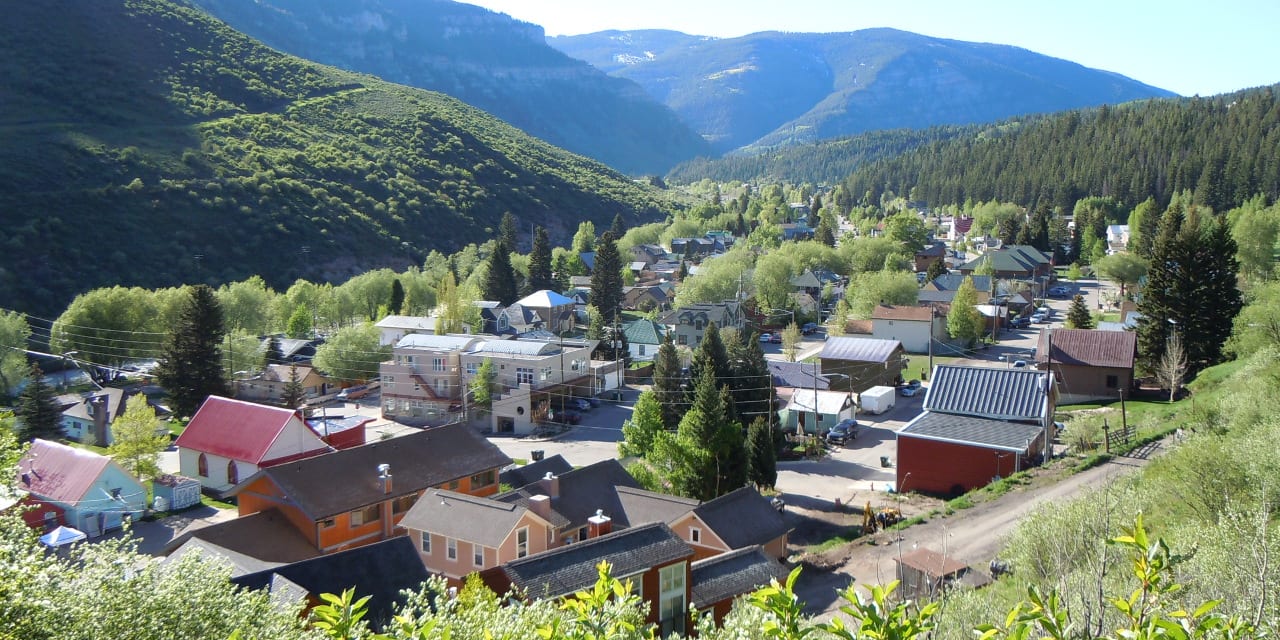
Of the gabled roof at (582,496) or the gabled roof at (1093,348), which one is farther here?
the gabled roof at (1093,348)

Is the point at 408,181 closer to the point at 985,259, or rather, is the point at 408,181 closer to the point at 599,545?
the point at 985,259

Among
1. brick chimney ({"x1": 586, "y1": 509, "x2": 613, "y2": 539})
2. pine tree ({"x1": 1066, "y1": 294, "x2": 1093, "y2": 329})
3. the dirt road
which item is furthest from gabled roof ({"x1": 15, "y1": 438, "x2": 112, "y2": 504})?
pine tree ({"x1": 1066, "y1": 294, "x2": 1093, "y2": 329})

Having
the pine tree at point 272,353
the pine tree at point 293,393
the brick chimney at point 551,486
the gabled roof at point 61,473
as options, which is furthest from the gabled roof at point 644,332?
the gabled roof at point 61,473

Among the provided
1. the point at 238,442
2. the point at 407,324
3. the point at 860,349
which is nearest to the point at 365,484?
the point at 238,442

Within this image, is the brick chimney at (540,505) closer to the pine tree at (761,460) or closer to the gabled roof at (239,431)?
the pine tree at (761,460)

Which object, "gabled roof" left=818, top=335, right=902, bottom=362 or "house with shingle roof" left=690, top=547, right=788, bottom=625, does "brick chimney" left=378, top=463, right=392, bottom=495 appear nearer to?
"house with shingle roof" left=690, top=547, right=788, bottom=625

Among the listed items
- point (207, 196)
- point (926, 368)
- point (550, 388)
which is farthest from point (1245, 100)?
point (207, 196)

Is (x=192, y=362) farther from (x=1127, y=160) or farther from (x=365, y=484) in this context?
(x=1127, y=160)
